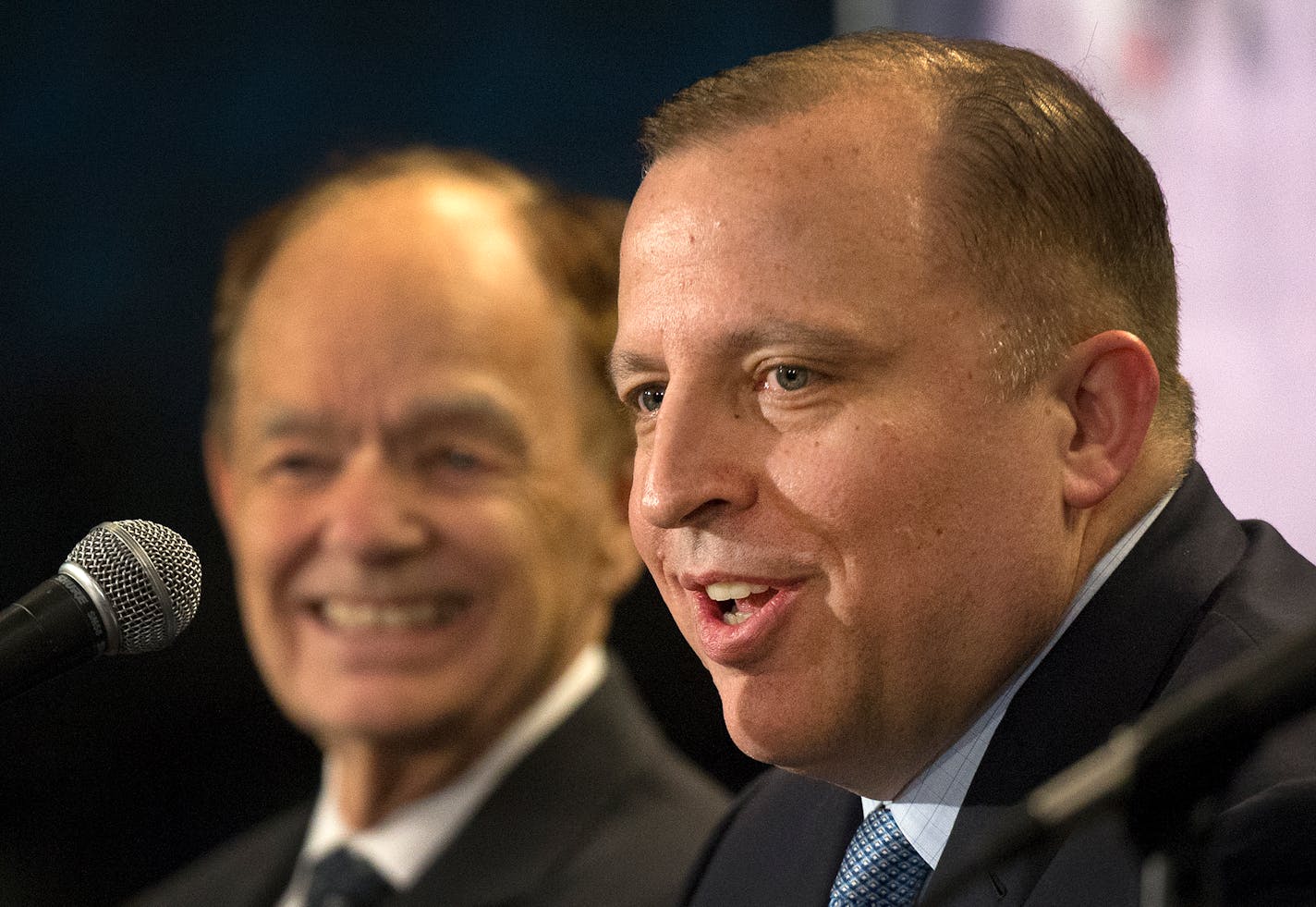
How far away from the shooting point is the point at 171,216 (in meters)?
3.49

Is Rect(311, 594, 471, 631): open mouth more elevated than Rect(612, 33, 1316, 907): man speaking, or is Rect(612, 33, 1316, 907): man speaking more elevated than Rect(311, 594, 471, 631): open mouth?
Rect(612, 33, 1316, 907): man speaking

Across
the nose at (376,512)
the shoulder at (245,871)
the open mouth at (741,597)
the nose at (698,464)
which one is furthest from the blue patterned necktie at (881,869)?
the shoulder at (245,871)

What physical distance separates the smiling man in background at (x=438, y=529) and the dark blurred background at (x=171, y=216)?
281mm

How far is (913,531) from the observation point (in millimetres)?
1736

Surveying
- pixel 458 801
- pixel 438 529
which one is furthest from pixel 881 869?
pixel 438 529

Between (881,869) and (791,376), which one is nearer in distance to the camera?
(791,376)

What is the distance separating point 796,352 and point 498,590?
54.3 inches

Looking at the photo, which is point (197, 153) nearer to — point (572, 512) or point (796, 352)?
point (572, 512)

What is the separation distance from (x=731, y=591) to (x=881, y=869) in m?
0.39

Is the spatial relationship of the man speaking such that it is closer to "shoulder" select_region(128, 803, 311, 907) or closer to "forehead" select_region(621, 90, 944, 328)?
"forehead" select_region(621, 90, 944, 328)

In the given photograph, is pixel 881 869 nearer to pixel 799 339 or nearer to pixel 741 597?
pixel 741 597

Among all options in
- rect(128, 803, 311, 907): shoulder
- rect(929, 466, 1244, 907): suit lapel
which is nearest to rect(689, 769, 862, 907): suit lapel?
rect(929, 466, 1244, 907): suit lapel

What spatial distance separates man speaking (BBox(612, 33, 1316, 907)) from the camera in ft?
5.70

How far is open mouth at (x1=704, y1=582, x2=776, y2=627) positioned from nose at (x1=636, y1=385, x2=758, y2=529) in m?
0.08
